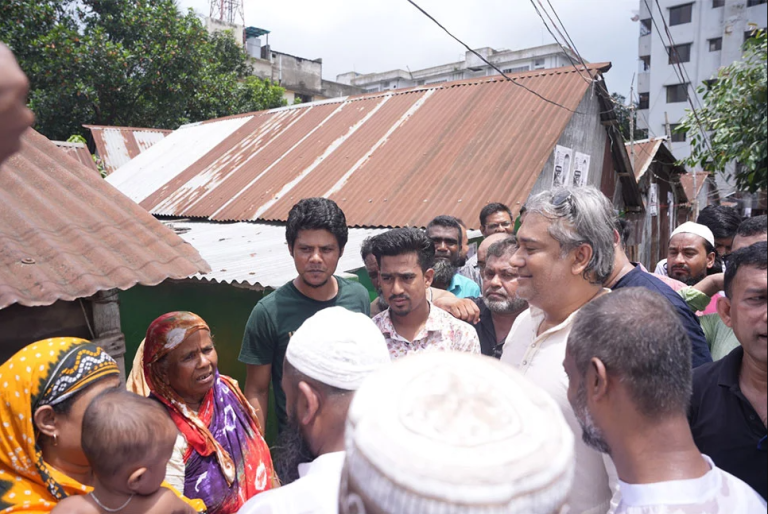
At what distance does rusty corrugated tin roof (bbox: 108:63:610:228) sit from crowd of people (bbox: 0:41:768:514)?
439cm

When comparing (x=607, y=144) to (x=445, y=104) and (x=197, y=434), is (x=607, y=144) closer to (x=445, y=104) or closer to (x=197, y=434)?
(x=445, y=104)

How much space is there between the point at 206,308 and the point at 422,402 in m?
4.99

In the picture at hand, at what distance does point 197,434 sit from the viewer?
90.7 inches

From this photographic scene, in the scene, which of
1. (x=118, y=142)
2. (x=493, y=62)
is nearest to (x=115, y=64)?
(x=118, y=142)

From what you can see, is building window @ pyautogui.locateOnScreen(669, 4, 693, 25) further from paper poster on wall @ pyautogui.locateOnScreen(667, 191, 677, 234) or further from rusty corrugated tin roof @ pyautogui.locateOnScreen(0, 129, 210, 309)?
rusty corrugated tin roof @ pyautogui.locateOnScreen(0, 129, 210, 309)

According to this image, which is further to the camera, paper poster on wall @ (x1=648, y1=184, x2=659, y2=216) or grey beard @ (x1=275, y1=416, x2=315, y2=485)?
paper poster on wall @ (x1=648, y1=184, x2=659, y2=216)

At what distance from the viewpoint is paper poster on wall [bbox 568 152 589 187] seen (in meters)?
8.60

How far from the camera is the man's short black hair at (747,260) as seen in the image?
1591 mm

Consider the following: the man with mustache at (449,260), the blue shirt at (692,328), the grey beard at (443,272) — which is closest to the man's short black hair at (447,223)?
the man with mustache at (449,260)

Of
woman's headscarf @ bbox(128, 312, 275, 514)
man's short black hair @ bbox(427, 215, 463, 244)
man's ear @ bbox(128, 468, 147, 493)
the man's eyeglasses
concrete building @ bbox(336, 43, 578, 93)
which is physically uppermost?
concrete building @ bbox(336, 43, 578, 93)

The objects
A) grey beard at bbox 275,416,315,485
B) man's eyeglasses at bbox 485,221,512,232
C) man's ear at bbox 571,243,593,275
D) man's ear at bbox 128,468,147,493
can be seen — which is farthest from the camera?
man's eyeglasses at bbox 485,221,512,232

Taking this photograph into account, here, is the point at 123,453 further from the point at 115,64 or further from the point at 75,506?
the point at 115,64

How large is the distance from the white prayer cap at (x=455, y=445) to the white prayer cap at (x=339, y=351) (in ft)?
1.64

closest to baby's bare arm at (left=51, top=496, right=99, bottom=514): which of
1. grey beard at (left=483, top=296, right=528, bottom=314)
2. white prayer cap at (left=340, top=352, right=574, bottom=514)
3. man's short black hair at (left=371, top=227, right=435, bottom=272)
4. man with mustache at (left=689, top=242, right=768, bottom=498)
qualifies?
white prayer cap at (left=340, top=352, right=574, bottom=514)
